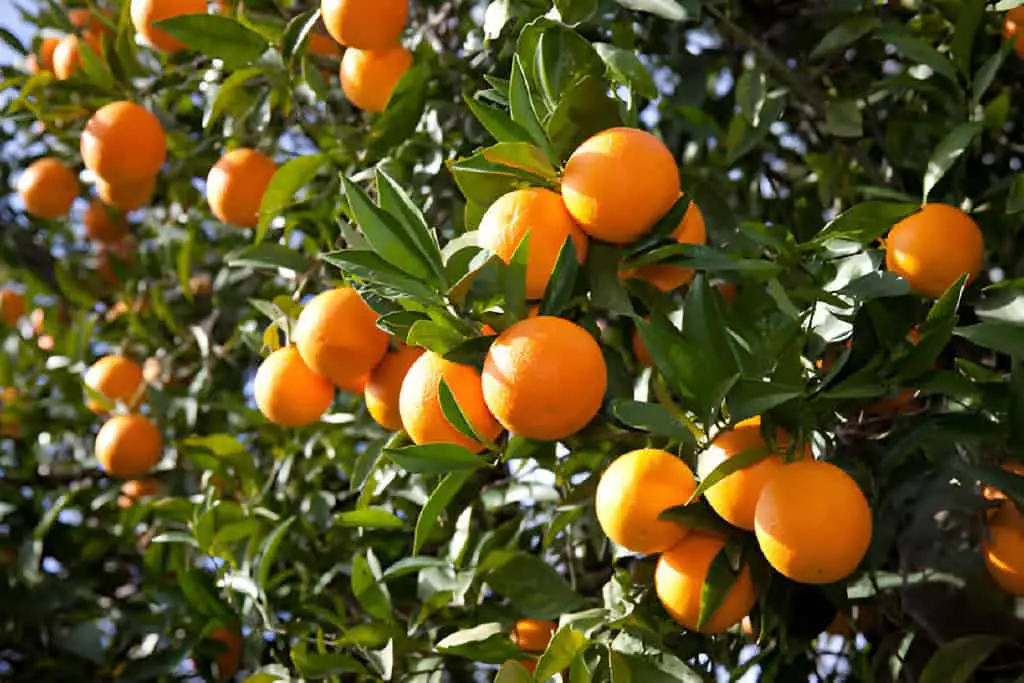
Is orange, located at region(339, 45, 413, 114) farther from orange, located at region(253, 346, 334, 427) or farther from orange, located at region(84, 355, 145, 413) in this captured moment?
orange, located at region(84, 355, 145, 413)

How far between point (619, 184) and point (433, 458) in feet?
1.15

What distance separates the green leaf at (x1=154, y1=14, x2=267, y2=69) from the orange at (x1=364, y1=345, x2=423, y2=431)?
0.58m

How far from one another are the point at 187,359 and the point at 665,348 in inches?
71.8

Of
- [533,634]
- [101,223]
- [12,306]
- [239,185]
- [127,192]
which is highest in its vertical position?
[239,185]

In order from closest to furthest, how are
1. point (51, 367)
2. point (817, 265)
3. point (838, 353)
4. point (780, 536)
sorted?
1. point (780, 536)
2. point (817, 265)
3. point (838, 353)
4. point (51, 367)

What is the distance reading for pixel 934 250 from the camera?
54.1 inches

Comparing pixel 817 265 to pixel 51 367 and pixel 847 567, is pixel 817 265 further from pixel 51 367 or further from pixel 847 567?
pixel 51 367

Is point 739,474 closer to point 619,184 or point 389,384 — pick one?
point 619,184

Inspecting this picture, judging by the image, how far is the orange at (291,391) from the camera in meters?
1.53

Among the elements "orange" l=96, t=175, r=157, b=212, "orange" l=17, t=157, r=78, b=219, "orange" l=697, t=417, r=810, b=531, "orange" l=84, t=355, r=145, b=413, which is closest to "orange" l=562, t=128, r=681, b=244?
"orange" l=697, t=417, r=810, b=531

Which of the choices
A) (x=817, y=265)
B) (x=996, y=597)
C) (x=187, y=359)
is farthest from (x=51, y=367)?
(x=996, y=597)

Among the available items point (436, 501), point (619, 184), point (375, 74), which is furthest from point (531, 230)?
point (375, 74)

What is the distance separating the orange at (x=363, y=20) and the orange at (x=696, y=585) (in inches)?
34.1

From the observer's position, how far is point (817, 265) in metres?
1.34
